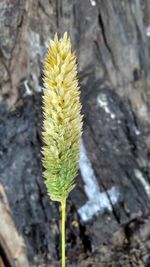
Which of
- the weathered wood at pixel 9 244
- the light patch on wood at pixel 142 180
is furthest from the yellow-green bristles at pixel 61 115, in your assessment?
the light patch on wood at pixel 142 180

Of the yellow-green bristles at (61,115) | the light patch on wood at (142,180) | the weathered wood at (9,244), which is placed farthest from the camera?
the light patch on wood at (142,180)

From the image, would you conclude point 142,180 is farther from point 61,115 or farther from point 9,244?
point 61,115

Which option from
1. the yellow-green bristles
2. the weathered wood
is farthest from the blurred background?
the yellow-green bristles

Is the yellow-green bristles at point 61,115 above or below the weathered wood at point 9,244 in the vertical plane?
above

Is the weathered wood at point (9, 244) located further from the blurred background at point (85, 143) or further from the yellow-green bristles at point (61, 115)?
the yellow-green bristles at point (61, 115)

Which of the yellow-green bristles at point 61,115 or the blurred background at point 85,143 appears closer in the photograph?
the yellow-green bristles at point 61,115

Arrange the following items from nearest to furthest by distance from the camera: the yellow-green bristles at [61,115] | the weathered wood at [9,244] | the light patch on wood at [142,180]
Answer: the yellow-green bristles at [61,115], the weathered wood at [9,244], the light patch on wood at [142,180]
